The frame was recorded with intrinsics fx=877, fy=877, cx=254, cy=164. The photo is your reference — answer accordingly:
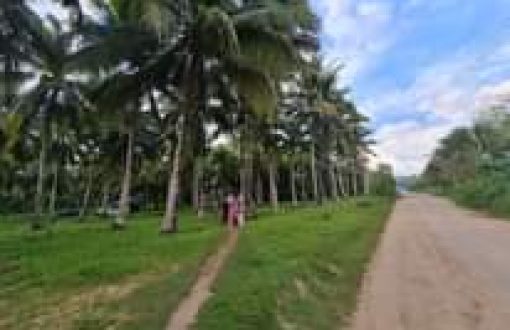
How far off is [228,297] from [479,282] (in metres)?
5.08

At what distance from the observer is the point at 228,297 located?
12375 millimetres

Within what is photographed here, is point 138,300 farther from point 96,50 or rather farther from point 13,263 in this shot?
point 96,50

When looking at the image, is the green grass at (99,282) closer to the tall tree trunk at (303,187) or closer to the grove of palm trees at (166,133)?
the grove of palm trees at (166,133)

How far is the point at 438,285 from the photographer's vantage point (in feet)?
48.9

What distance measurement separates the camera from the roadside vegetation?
52.2 m

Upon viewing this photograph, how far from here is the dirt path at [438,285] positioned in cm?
1130

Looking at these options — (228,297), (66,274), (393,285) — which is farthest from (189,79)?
(228,297)

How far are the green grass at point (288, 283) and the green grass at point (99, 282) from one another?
2.53 feet

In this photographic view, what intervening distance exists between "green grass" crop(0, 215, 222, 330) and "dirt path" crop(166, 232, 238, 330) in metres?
0.15

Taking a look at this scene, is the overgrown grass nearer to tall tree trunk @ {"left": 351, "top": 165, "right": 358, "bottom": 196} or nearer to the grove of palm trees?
the grove of palm trees

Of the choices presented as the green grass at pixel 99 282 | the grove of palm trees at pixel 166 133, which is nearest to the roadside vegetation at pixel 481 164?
the grove of palm trees at pixel 166 133

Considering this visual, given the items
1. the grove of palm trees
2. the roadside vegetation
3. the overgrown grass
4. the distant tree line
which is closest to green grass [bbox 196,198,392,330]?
the grove of palm trees

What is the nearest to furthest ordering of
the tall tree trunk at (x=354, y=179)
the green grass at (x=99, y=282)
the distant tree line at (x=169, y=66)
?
the green grass at (x=99, y=282) → the distant tree line at (x=169, y=66) → the tall tree trunk at (x=354, y=179)

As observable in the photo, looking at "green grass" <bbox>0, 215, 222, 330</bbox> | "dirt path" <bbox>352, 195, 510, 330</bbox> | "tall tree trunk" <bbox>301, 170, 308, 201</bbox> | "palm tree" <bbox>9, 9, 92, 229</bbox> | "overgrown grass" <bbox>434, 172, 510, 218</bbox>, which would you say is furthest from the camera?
"tall tree trunk" <bbox>301, 170, 308, 201</bbox>
